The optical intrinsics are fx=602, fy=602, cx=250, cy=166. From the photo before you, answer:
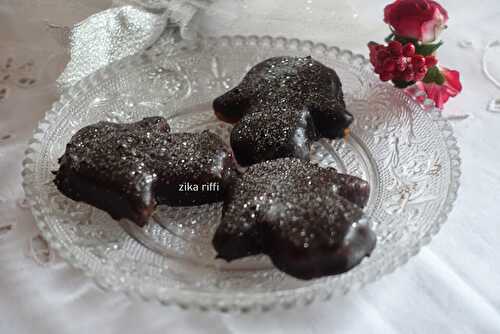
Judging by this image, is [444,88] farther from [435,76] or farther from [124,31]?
[124,31]

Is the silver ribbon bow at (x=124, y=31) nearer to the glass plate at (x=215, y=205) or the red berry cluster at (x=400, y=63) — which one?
the glass plate at (x=215, y=205)

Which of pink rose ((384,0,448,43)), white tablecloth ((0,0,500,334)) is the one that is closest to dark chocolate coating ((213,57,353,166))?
pink rose ((384,0,448,43))

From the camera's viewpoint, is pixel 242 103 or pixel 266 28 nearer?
pixel 242 103

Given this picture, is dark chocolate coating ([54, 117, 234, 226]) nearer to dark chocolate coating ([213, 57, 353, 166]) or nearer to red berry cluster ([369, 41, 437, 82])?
dark chocolate coating ([213, 57, 353, 166])

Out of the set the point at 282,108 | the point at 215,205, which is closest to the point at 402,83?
the point at 282,108

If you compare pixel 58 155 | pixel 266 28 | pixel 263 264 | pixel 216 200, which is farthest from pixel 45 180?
pixel 266 28

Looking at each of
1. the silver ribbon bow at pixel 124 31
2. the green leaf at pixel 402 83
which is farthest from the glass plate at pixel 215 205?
the silver ribbon bow at pixel 124 31

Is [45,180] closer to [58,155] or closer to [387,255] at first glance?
[58,155]
